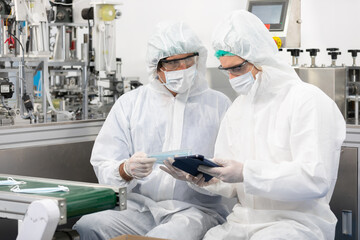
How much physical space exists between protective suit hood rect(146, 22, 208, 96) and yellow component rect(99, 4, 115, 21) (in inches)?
29.0

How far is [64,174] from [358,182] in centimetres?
145

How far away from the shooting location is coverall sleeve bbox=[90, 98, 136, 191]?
2557 millimetres

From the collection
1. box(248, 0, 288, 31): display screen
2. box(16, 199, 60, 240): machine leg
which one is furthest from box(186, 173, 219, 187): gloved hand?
box(248, 0, 288, 31): display screen

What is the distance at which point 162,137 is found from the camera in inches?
103

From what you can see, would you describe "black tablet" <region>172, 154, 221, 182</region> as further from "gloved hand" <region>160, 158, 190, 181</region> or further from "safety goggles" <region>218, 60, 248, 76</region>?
"safety goggles" <region>218, 60, 248, 76</region>

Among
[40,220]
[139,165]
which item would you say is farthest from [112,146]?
[40,220]

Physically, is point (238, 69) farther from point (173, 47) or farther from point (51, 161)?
point (51, 161)

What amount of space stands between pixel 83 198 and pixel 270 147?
0.68 m

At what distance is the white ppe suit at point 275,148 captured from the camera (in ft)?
6.65

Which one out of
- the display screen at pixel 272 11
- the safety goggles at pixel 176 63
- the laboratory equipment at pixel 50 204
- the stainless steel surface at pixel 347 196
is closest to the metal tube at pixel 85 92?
the safety goggles at pixel 176 63

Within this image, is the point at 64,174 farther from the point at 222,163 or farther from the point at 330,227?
the point at 330,227

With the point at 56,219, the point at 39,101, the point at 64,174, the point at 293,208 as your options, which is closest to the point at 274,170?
the point at 293,208

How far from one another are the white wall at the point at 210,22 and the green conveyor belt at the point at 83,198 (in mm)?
1940

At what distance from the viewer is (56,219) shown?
1.78 meters
